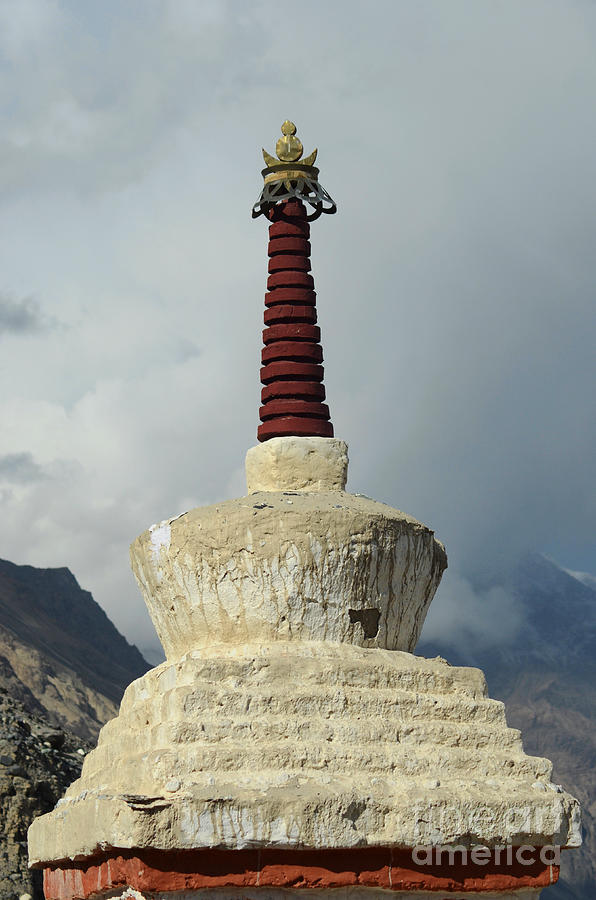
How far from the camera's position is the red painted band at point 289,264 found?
11.7 m

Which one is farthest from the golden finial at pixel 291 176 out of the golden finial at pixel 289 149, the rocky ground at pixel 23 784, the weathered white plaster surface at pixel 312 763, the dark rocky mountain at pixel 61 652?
the dark rocky mountain at pixel 61 652

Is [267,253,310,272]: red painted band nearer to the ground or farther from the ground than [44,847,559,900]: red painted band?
farther from the ground

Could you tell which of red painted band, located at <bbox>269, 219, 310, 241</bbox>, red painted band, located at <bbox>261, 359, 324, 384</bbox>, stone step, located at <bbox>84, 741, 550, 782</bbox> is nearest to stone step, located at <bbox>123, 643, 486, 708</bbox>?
stone step, located at <bbox>84, 741, 550, 782</bbox>

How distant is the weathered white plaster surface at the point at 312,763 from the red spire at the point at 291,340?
2.40 meters

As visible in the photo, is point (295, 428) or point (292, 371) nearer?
point (295, 428)

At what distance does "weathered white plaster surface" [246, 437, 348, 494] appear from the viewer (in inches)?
411

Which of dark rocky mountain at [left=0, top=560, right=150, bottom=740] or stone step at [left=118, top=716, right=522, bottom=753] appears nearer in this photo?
stone step at [left=118, top=716, right=522, bottom=753]

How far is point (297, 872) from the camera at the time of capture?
8.20m

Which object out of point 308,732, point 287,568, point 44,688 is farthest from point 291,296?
point 44,688

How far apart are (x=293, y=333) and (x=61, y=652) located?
46.5 metres

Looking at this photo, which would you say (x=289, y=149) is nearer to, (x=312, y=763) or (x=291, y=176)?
(x=291, y=176)

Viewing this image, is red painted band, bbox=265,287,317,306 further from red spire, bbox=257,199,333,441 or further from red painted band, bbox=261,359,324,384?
red painted band, bbox=261,359,324,384

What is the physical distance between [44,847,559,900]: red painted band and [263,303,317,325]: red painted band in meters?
4.94

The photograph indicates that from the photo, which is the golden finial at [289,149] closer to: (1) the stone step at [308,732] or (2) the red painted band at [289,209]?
(2) the red painted band at [289,209]
